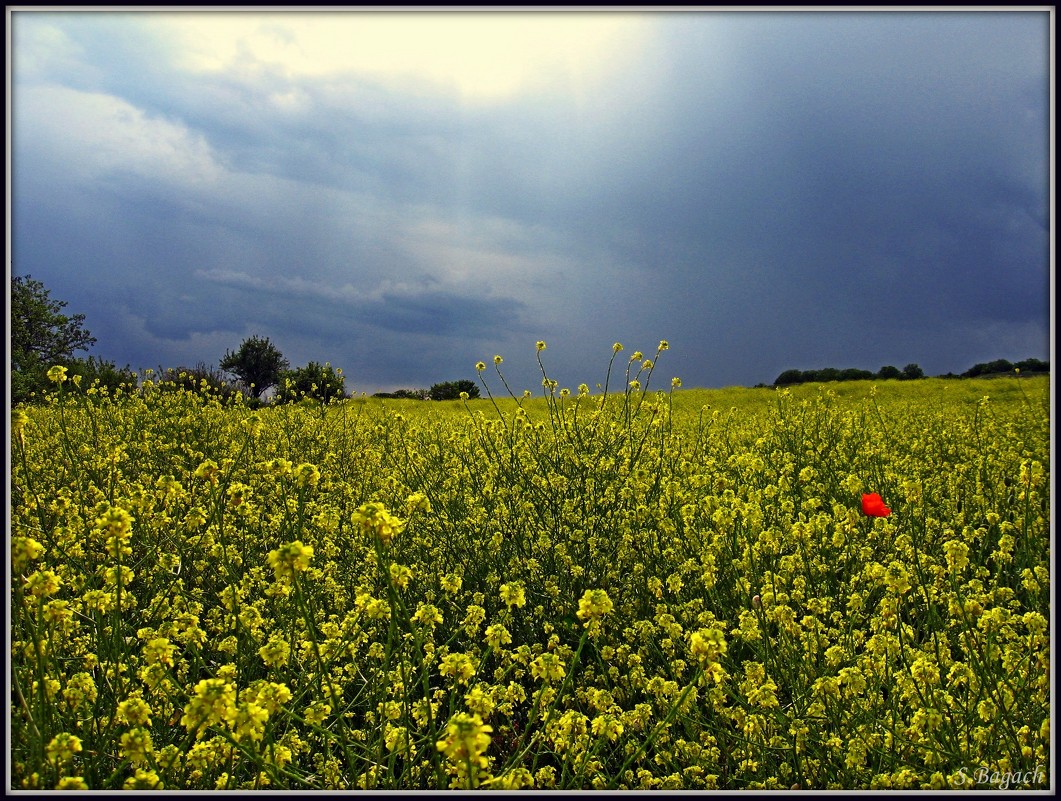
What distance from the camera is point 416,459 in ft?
25.5

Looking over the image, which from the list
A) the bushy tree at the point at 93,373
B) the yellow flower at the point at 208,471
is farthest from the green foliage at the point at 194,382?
the yellow flower at the point at 208,471

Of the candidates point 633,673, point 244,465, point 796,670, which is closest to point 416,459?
point 244,465

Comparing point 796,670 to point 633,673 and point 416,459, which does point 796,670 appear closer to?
point 633,673

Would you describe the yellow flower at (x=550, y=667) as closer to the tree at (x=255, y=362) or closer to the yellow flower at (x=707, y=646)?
the yellow flower at (x=707, y=646)

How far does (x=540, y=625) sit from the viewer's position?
4531 millimetres

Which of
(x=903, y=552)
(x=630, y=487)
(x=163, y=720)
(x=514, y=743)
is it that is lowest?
(x=514, y=743)

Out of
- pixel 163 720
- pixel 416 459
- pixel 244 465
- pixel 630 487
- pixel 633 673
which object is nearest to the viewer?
pixel 163 720

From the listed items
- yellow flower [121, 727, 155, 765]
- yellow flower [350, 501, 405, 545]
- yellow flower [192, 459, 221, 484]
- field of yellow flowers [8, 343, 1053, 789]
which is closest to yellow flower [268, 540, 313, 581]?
field of yellow flowers [8, 343, 1053, 789]

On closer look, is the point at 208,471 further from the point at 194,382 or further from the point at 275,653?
the point at 194,382

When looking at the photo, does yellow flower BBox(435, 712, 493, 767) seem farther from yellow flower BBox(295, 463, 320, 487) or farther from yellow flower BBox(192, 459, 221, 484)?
yellow flower BBox(192, 459, 221, 484)

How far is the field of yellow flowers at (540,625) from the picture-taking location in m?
2.58

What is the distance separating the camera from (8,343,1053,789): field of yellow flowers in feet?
8.45

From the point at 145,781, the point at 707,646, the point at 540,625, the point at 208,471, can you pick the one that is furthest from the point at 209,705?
the point at 540,625

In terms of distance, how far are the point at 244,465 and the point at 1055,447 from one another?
346 inches
